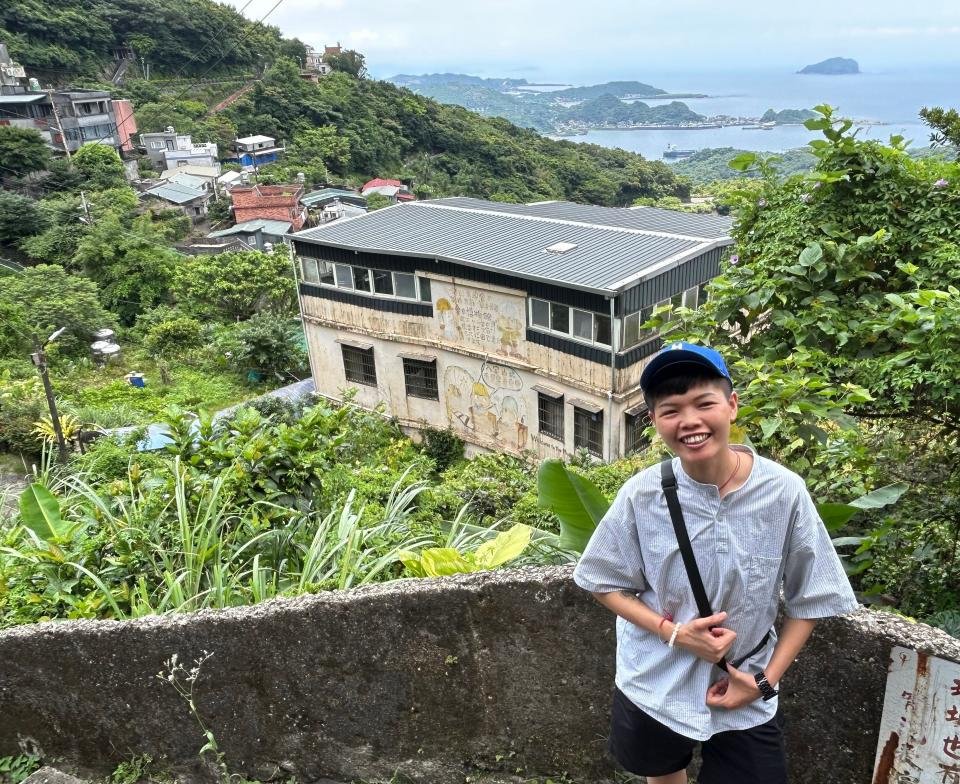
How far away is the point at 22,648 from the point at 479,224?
1450 cm

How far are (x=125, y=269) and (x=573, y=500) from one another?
32.0 metres

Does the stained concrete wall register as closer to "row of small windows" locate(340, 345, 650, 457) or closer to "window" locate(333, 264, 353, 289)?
"row of small windows" locate(340, 345, 650, 457)

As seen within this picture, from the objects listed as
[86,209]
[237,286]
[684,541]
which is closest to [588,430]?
[684,541]

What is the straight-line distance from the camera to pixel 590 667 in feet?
9.02

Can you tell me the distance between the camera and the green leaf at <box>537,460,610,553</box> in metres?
3.20

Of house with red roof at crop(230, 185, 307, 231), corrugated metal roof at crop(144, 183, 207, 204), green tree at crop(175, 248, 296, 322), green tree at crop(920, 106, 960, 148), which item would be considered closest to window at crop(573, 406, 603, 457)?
green tree at crop(920, 106, 960, 148)

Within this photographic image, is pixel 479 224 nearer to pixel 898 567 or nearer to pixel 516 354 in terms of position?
pixel 516 354

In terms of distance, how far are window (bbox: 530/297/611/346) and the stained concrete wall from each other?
989cm

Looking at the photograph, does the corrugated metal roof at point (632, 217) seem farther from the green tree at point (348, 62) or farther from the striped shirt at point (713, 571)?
the green tree at point (348, 62)

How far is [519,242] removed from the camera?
14906 millimetres

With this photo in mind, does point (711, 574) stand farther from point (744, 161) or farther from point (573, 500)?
point (744, 161)

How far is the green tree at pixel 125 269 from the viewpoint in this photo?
99.0 feet

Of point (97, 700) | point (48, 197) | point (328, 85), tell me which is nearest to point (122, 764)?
point (97, 700)

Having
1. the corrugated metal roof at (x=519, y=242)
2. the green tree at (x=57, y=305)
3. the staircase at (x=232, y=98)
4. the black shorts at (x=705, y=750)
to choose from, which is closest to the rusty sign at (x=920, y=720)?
the black shorts at (x=705, y=750)
